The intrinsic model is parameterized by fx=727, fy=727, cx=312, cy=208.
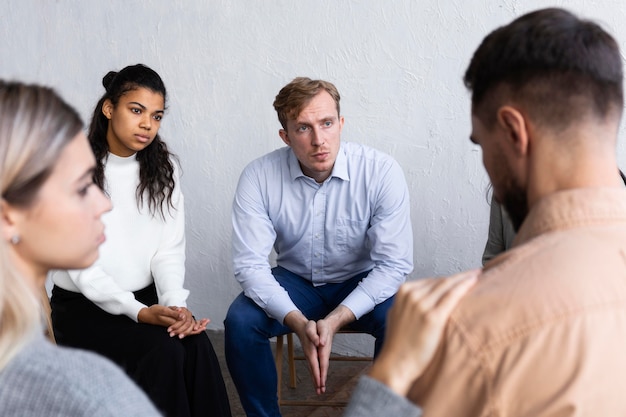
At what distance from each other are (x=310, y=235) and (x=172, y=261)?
56 centimetres

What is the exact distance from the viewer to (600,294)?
92cm

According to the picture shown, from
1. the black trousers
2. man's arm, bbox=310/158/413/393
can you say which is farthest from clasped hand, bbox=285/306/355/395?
the black trousers

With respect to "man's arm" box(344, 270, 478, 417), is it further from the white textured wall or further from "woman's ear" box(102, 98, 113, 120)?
the white textured wall

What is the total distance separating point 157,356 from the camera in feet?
7.73

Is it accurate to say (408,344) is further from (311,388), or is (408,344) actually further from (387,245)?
(311,388)

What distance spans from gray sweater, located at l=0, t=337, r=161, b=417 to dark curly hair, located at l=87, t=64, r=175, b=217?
5.41 ft

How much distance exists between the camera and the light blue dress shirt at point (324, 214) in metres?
2.83

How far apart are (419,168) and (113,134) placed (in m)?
1.34

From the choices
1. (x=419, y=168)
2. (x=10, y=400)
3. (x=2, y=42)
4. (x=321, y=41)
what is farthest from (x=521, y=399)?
(x=2, y=42)

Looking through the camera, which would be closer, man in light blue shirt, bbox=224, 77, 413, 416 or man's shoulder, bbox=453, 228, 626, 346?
man's shoulder, bbox=453, 228, 626, 346

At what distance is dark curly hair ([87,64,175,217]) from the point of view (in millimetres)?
2680

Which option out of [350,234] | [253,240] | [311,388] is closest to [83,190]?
[253,240]

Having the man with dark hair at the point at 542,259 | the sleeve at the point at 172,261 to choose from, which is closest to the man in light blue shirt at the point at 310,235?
the sleeve at the point at 172,261

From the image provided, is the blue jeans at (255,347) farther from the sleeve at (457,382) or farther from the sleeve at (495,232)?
the sleeve at (457,382)
